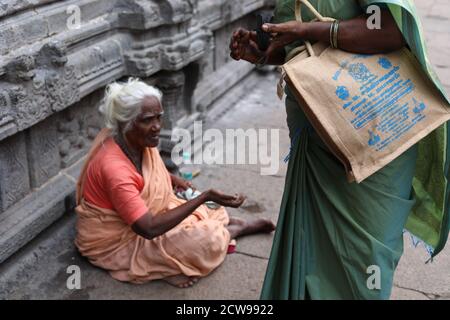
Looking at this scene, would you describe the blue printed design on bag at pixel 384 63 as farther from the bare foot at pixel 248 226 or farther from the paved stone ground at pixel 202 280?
the bare foot at pixel 248 226

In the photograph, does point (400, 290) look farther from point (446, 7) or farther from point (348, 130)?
point (446, 7)

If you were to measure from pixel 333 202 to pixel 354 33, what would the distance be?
2.06ft

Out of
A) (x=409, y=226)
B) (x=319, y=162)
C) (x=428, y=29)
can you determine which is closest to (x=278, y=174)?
(x=409, y=226)

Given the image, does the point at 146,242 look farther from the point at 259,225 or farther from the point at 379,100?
the point at 379,100

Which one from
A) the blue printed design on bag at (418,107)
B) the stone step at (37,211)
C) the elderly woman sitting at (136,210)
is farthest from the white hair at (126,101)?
the blue printed design on bag at (418,107)

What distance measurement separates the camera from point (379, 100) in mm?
2209

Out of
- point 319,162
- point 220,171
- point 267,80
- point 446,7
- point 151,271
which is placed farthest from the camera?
point 446,7

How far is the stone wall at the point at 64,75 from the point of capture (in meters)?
2.95

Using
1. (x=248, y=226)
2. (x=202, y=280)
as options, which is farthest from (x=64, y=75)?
(x=248, y=226)

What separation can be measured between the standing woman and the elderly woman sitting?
463 millimetres

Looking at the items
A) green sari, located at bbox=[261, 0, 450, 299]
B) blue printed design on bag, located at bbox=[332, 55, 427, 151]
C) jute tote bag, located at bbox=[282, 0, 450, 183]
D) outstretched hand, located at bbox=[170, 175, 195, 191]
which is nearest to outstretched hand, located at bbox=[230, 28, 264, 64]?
green sari, located at bbox=[261, 0, 450, 299]

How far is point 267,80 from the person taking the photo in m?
6.66

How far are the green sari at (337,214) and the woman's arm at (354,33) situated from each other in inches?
3.3
